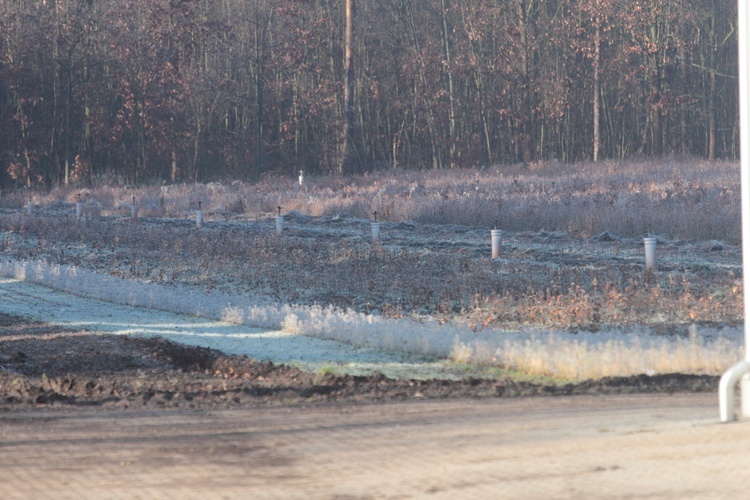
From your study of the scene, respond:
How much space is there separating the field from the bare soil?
131cm

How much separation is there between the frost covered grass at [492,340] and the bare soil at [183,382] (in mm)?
750

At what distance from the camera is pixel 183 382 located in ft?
35.5

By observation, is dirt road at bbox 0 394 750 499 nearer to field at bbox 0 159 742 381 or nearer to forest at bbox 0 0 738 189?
field at bbox 0 159 742 381

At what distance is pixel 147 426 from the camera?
25.8ft

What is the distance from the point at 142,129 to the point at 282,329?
46427mm

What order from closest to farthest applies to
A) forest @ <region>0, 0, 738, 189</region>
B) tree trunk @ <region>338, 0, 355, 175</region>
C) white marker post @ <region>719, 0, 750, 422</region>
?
white marker post @ <region>719, 0, 750, 422</region> < tree trunk @ <region>338, 0, 355, 175</region> < forest @ <region>0, 0, 738, 189</region>

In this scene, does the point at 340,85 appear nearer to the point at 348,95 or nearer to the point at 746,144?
the point at 348,95

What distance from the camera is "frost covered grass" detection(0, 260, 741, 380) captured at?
10.6 metres

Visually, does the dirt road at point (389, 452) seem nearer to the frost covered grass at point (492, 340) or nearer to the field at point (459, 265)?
the frost covered grass at point (492, 340)

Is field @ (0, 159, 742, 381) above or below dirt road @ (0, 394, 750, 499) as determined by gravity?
above

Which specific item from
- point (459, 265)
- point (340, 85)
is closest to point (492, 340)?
point (459, 265)

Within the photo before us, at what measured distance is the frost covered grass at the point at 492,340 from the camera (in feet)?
34.9

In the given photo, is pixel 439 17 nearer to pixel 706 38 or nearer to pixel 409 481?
pixel 706 38

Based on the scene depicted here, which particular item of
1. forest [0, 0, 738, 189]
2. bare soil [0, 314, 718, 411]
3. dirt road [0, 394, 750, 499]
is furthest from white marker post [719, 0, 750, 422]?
forest [0, 0, 738, 189]
